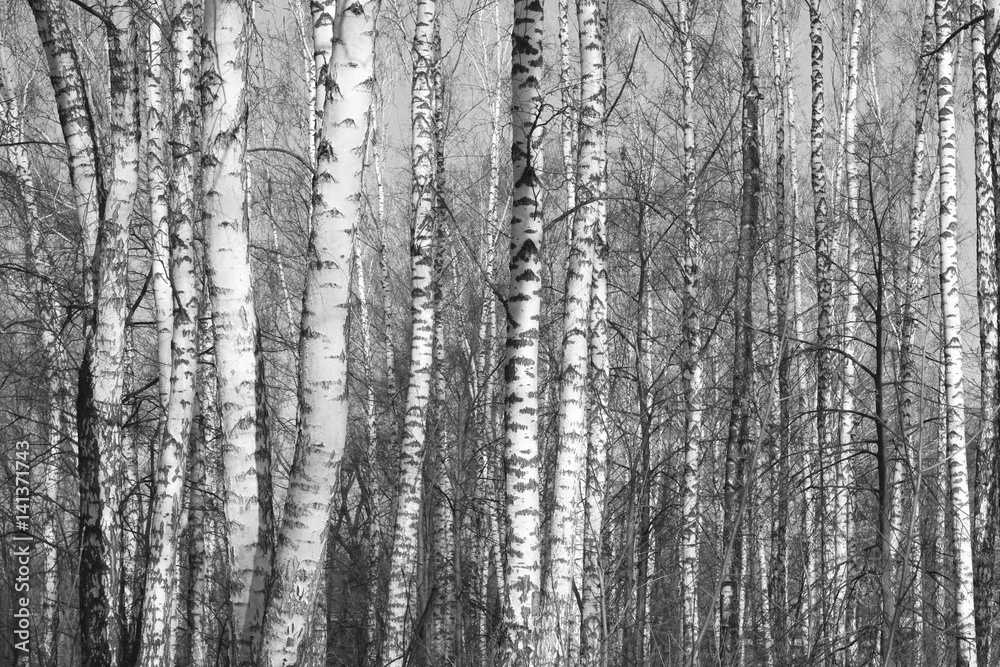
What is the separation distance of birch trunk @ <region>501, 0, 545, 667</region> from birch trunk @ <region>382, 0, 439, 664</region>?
2730mm

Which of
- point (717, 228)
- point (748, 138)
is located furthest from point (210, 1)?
point (717, 228)

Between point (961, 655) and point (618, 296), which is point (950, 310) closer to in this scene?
point (961, 655)

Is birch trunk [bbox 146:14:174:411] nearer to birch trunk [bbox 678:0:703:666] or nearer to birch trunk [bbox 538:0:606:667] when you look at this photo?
birch trunk [bbox 538:0:606:667]

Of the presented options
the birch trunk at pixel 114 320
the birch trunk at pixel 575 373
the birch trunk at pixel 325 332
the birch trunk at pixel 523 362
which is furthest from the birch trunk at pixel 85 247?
the birch trunk at pixel 575 373

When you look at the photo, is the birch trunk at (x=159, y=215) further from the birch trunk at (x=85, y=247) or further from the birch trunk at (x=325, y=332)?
the birch trunk at (x=325, y=332)

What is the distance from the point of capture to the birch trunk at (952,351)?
7.38 meters

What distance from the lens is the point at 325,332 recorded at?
4.11m

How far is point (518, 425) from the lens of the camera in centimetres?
499

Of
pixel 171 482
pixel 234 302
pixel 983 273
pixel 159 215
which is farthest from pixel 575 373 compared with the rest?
pixel 983 273

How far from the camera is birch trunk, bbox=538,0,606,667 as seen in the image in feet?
16.6

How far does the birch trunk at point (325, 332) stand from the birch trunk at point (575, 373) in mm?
1459

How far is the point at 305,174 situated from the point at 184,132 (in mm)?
10406

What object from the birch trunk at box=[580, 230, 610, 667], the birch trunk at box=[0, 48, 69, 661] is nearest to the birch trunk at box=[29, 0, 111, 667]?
the birch trunk at box=[0, 48, 69, 661]

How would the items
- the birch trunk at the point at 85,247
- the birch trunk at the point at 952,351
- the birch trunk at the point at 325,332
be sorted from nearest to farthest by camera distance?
1. the birch trunk at the point at 325,332
2. the birch trunk at the point at 85,247
3. the birch trunk at the point at 952,351
